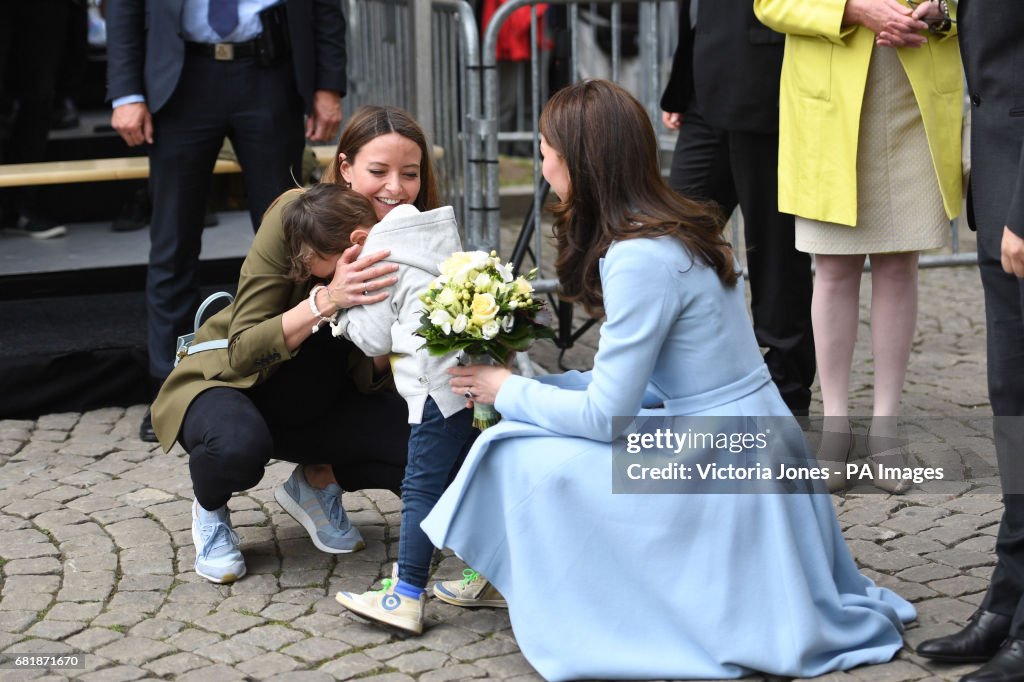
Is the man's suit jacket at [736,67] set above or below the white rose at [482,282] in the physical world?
above

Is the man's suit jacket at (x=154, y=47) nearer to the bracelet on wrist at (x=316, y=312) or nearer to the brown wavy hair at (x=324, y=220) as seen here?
the brown wavy hair at (x=324, y=220)

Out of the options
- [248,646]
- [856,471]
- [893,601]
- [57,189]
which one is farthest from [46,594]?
[57,189]

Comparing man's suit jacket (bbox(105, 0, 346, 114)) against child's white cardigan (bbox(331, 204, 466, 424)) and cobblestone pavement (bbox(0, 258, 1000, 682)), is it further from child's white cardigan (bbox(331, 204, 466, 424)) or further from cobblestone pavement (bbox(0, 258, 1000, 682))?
child's white cardigan (bbox(331, 204, 466, 424))

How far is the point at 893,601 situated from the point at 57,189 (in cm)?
518

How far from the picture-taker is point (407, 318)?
3.53 m

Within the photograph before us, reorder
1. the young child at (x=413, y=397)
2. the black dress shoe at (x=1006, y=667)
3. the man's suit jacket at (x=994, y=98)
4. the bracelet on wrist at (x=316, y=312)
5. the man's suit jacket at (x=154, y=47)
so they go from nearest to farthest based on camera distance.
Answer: the black dress shoe at (x=1006, y=667) → the man's suit jacket at (x=994, y=98) → the young child at (x=413, y=397) → the bracelet on wrist at (x=316, y=312) → the man's suit jacket at (x=154, y=47)

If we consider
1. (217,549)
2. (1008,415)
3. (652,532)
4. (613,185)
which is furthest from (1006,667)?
(217,549)

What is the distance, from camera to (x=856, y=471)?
4.57m

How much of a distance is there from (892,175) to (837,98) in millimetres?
286

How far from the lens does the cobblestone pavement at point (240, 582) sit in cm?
337

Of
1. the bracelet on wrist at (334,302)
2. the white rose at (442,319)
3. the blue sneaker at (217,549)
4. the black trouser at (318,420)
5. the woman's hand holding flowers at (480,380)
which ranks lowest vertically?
the blue sneaker at (217,549)

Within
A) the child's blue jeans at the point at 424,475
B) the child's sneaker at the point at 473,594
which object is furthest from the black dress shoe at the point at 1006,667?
the child's blue jeans at the point at 424,475

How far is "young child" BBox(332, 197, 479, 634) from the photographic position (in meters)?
3.49

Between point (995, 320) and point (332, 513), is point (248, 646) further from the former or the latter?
point (995, 320)
